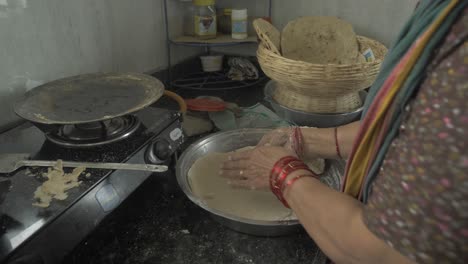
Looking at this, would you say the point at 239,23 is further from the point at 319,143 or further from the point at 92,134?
the point at 92,134

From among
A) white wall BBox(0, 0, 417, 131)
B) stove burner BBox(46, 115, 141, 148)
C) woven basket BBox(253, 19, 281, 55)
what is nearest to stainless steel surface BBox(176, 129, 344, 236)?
stove burner BBox(46, 115, 141, 148)

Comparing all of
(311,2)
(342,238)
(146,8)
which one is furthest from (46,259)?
(311,2)

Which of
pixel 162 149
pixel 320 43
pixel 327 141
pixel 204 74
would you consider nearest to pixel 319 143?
pixel 327 141

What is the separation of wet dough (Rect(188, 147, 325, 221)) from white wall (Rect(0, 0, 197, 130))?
479 mm

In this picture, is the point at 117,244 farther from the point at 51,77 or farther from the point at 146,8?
the point at 146,8

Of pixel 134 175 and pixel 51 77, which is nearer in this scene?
pixel 134 175

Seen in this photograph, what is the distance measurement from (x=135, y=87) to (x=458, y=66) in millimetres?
666

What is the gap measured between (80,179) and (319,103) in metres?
0.74

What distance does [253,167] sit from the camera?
2.31ft

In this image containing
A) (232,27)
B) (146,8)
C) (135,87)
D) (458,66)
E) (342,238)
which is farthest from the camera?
(232,27)

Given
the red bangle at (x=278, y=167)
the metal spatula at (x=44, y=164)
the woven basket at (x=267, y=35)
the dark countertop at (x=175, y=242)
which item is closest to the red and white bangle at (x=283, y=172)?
the red bangle at (x=278, y=167)

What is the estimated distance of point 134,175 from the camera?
0.67 meters

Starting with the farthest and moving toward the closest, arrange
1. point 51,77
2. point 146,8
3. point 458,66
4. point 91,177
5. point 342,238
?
point 146,8 < point 51,77 < point 91,177 < point 342,238 < point 458,66

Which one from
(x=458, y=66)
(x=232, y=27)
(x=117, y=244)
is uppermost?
(x=458, y=66)
